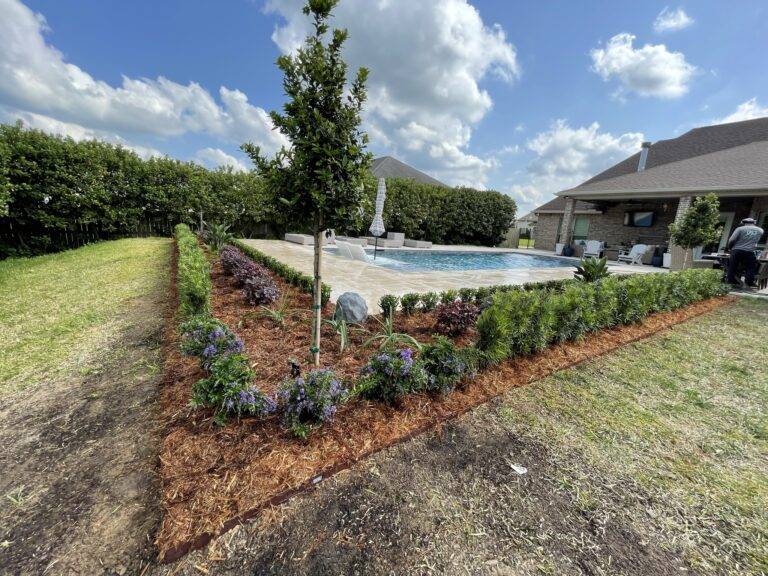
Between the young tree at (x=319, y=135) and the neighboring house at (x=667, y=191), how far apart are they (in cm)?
1504

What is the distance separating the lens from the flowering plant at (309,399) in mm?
2342

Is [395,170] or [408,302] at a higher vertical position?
[395,170]

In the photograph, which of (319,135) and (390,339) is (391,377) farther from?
(319,135)

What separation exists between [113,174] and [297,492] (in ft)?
59.8

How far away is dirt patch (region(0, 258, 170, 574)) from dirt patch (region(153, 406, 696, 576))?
0.38 meters

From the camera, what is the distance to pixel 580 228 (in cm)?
2186

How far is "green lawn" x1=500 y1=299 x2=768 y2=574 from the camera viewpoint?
1.89 meters

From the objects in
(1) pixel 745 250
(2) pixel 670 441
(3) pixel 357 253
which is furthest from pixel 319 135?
(1) pixel 745 250

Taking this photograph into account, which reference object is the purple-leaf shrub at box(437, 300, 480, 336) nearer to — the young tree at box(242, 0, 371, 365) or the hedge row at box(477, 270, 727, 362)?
the hedge row at box(477, 270, 727, 362)

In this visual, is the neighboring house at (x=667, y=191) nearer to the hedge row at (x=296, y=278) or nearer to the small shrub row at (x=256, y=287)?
the hedge row at (x=296, y=278)

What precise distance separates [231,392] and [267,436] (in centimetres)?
43

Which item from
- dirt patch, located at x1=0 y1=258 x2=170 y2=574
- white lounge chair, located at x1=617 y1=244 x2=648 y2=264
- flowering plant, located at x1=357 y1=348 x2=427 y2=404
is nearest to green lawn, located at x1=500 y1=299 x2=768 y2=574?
flowering plant, located at x1=357 y1=348 x2=427 y2=404

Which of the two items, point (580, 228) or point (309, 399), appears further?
point (580, 228)

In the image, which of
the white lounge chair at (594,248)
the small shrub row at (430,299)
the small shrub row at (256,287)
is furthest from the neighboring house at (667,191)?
the small shrub row at (256,287)
